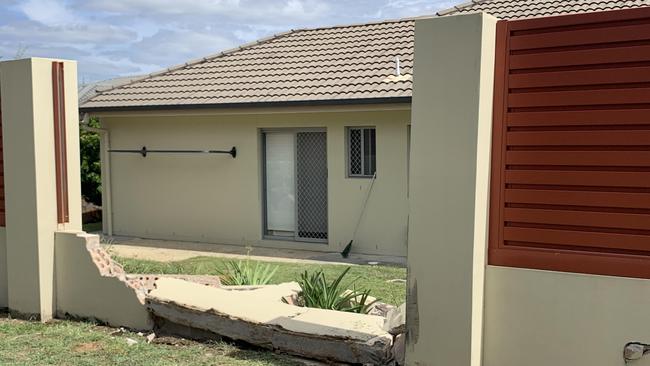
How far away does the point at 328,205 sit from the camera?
40.4 feet

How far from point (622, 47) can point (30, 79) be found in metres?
5.51

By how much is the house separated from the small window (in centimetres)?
2

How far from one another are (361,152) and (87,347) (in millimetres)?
6969

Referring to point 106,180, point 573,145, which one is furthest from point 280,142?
point 573,145

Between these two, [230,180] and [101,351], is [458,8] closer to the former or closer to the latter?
Answer: [230,180]

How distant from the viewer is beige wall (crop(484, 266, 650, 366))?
4422 millimetres

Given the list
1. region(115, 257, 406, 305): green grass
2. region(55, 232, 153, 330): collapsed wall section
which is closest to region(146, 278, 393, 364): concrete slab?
region(55, 232, 153, 330): collapsed wall section

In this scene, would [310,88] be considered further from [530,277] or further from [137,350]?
[530,277]

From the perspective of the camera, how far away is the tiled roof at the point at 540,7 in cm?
1283

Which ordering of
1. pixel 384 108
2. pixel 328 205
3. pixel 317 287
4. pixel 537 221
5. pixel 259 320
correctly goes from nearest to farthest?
pixel 537 221 → pixel 259 320 → pixel 317 287 → pixel 384 108 → pixel 328 205

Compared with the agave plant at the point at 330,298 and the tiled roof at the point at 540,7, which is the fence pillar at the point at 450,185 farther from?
the tiled roof at the point at 540,7

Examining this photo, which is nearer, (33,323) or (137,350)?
(137,350)

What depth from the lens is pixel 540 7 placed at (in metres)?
13.6

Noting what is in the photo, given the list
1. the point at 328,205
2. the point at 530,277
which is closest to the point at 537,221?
the point at 530,277
